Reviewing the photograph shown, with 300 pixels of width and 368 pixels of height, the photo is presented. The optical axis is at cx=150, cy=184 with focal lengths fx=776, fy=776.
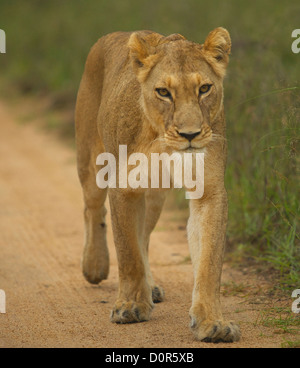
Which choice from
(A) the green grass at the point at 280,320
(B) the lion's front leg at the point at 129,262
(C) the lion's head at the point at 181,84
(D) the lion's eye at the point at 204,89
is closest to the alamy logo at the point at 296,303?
(A) the green grass at the point at 280,320

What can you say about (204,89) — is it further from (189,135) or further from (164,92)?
(189,135)

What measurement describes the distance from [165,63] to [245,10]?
6.40m

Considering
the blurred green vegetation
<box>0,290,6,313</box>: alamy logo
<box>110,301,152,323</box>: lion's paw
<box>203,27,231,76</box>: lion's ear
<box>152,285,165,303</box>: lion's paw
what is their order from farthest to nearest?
the blurred green vegetation, <box>152,285,165,303</box>: lion's paw, <box>0,290,6,313</box>: alamy logo, <box>110,301,152,323</box>: lion's paw, <box>203,27,231,76</box>: lion's ear

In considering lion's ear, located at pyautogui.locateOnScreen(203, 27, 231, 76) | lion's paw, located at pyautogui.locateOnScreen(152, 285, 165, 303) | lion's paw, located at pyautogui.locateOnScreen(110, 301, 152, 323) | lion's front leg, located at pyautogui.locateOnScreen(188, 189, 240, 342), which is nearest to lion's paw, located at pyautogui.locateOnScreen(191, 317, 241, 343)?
lion's front leg, located at pyautogui.locateOnScreen(188, 189, 240, 342)

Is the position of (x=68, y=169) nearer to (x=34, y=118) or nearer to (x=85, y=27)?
(x=34, y=118)

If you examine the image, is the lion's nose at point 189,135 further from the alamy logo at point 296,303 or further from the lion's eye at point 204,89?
the alamy logo at point 296,303

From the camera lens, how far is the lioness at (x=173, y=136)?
3686 mm

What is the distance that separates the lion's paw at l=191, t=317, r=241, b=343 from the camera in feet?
11.8

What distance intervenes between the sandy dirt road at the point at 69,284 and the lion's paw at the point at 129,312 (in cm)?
4

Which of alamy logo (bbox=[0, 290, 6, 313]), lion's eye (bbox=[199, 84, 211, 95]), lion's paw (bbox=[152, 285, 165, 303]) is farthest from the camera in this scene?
lion's paw (bbox=[152, 285, 165, 303])

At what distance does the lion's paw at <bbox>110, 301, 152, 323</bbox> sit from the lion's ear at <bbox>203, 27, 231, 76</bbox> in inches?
51.3

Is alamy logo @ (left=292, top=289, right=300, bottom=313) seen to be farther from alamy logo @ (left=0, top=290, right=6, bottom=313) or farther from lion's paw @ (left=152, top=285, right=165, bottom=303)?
alamy logo @ (left=0, top=290, right=6, bottom=313)

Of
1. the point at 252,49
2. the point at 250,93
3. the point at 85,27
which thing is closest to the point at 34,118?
the point at 85,27

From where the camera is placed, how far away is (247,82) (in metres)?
6.13
